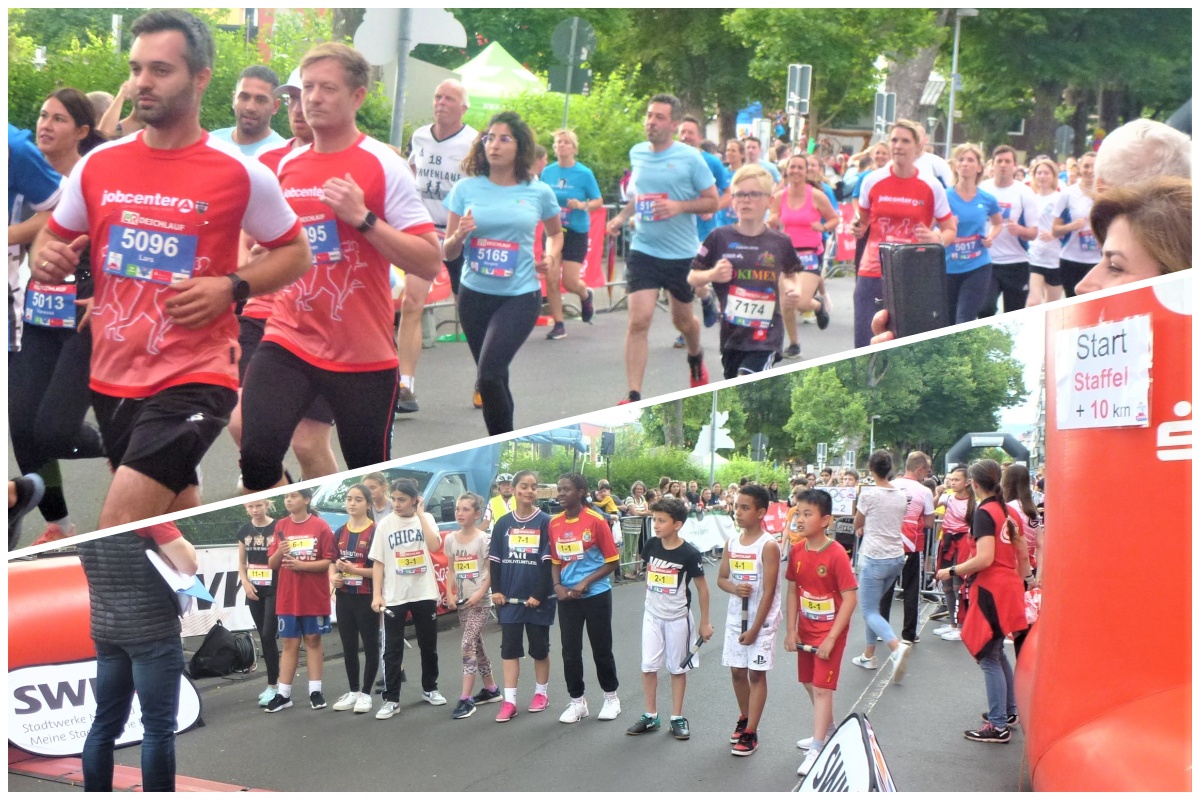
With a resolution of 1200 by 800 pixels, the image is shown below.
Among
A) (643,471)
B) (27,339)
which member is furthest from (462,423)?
(643,471)

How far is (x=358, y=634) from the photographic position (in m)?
2.44

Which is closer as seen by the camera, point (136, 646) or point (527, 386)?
point (136, 646)

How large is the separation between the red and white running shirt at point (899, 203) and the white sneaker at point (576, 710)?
444 cm

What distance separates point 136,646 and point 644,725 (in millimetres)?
970

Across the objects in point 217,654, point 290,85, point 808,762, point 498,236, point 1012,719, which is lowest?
point 808,762

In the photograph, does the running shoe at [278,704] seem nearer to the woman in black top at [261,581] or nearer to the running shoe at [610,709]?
the woman in black top at [261,581]

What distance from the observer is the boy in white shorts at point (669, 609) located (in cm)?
253

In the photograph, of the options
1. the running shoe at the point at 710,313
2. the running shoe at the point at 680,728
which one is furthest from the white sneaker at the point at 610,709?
the running shoe at the point at 710,313

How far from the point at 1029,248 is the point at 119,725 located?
729 cm

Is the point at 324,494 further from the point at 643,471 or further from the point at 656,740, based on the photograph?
the point at 656,740

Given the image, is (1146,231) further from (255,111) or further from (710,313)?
(710,313)

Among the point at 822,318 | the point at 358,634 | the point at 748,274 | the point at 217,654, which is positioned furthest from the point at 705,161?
the point at 217,654

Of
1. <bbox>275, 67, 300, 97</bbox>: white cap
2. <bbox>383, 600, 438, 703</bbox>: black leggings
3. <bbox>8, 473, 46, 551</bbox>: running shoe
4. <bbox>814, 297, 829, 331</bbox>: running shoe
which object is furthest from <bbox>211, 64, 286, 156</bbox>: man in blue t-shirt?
<bbox>814, 297, 829, 331</bbox>: running shoe

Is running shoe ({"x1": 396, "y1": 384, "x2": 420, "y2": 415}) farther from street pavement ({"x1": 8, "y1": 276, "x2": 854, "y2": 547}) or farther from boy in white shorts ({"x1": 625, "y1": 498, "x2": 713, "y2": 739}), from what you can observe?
boy in white shorts ({"x1": 625, "y1": 498, "x2": 713, "y2": 739})
